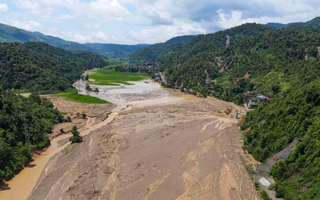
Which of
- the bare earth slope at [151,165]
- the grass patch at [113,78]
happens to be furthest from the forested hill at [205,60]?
the bare earth slope at [151,165]

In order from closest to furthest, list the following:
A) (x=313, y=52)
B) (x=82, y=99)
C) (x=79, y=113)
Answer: (x=79, y=113), (x=82, y=99), (x=313, y=52)

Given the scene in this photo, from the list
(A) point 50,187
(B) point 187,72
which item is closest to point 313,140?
(A) point 50,187

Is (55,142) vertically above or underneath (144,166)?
underneath

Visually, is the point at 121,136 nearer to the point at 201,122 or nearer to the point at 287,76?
the point at 201,122

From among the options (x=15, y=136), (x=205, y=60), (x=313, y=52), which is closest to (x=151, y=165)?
(x=15, y=136)

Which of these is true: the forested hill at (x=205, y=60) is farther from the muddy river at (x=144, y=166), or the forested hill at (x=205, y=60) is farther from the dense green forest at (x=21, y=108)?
the dense green forest at (x=21, y=108)

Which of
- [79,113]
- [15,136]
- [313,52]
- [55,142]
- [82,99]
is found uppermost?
[313,52]

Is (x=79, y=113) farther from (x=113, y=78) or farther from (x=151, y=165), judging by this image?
(x=113, y=78)

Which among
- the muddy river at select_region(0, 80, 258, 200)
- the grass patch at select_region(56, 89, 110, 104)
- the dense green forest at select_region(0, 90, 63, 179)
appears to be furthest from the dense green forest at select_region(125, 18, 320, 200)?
the grass patch at select_region(56, 89, 110, 104)

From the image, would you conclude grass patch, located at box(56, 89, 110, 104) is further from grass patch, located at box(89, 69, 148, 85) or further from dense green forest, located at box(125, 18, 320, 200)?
dense green forest, located at box(125, 18, 320, 200)
